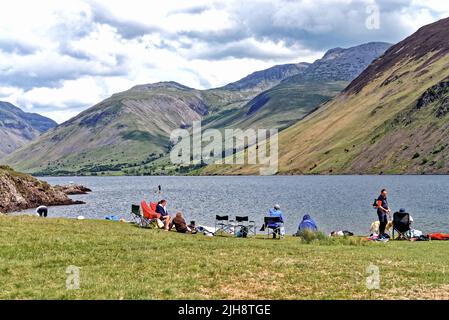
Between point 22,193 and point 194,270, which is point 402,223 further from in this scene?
point 22,193

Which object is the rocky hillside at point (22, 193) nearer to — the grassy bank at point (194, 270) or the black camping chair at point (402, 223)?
the grassy bank at point (194, 270)

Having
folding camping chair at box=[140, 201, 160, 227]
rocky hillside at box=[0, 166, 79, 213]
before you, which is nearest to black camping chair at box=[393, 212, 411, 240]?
folding camping chair at box=[140, 201, 160, 227]

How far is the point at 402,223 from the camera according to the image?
128 feet

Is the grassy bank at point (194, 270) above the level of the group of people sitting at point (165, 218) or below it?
below

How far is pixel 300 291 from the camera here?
16250 mm

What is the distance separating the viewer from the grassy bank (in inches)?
628

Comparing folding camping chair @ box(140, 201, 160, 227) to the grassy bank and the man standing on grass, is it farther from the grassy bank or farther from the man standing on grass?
the man standing on grass

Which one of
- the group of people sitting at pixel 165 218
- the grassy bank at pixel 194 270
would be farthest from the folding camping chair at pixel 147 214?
the grassy bank at pixel 194 270

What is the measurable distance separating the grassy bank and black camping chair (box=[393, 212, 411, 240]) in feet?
29.9

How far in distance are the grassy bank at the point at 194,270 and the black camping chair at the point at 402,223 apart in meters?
9.10

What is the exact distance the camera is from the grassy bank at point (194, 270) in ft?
52.3

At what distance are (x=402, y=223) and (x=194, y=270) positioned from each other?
2473cm
